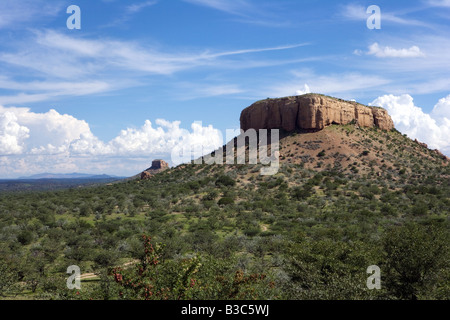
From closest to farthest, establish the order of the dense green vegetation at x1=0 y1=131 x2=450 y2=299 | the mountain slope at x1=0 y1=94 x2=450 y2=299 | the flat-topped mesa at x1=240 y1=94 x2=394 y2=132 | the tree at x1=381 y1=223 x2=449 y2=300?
1. the dense green vegetation at x1=0 y1=131 x2=450 y2=299
2. the mountain slope at x1=0 y1=94 x2=450 y2=299
3. the tree at x1=381 y1=223 x2=449 y2=300
4. the flat-topped mesa at x1=240 y1=94 x2=394 y2=132

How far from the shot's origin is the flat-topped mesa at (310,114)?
3310 inches

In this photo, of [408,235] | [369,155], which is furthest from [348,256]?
[369,155]

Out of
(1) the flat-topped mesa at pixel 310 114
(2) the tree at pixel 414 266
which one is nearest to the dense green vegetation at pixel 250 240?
(2) the tree at pixel 414 266

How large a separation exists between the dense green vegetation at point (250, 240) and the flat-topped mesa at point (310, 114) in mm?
17826

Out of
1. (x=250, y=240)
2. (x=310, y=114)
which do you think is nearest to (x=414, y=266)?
(x=250, y=240)

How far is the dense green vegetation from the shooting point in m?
12.5

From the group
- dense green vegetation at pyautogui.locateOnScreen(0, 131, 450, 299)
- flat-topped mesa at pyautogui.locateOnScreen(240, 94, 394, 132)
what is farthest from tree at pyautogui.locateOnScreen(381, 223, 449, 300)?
flat-topped mesa at pyautogui.locateOnScreen(240, 94, 394, 132)

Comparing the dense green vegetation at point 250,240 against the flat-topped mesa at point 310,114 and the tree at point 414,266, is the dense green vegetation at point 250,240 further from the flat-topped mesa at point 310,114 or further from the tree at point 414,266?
the flat-topped mesa at point 310,114

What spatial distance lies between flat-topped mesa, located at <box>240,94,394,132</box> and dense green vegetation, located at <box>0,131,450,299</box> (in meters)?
17.8

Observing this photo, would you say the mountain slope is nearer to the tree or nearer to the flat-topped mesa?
the tree

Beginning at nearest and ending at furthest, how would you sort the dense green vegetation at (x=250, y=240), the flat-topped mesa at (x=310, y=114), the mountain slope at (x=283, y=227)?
the dense green vegetation at (x=250, y=240) < the mountain slope at (x=283, y=227) < the flat-topped mesa at (x=310, y=114)

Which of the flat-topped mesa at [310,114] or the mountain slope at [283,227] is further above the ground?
the flat-topped mesa at [310,114]

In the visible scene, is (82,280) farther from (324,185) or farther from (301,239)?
(324,185)
